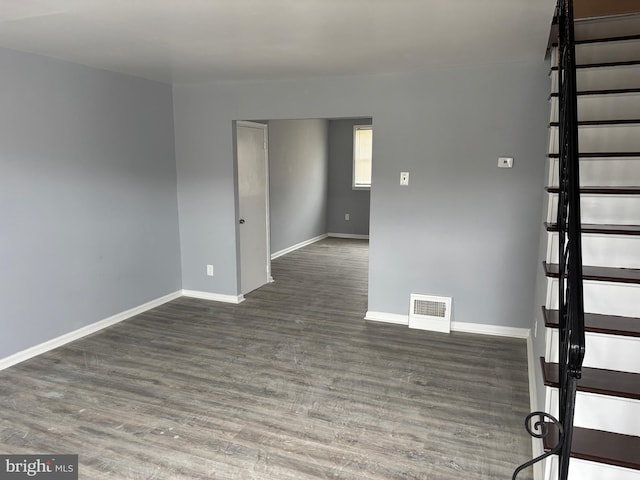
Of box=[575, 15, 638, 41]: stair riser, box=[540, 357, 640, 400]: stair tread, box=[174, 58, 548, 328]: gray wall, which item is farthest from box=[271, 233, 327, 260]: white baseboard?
box=[540, 357, 640, 400]: stair tread

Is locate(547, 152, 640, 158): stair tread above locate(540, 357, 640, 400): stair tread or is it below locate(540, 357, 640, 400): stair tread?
above

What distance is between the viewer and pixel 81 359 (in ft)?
11.1

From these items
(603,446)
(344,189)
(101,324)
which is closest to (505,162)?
(603,446)

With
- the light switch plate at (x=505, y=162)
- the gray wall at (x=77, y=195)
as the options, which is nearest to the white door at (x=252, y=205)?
the gray wall at (x=77, y=195)

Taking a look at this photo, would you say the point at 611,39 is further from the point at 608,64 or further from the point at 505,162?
the point at 505,162

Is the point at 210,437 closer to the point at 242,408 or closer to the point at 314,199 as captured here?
the point at 242,408

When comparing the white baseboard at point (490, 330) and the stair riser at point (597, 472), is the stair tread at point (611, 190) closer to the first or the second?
the stair riser at point (597, 472)

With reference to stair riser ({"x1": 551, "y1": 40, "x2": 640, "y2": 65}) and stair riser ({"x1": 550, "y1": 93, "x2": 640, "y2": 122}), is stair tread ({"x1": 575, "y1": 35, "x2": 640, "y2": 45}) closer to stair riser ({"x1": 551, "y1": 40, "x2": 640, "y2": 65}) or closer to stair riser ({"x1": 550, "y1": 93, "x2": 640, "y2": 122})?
stair riser ({"x1": 551, "y1": 40, "x2": 640, "y2": 65})

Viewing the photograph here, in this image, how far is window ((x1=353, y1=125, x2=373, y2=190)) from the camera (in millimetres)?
8680

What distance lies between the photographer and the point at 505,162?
3.65m

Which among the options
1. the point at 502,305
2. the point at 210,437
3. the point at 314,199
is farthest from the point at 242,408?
the point at 314,199

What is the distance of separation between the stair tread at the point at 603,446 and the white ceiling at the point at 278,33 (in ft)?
6.75

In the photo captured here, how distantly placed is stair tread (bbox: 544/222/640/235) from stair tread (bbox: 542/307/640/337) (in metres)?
0.42

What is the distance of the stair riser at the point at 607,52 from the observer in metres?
2.92
